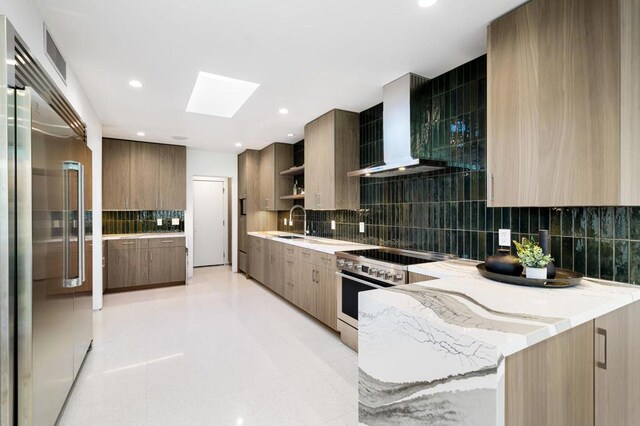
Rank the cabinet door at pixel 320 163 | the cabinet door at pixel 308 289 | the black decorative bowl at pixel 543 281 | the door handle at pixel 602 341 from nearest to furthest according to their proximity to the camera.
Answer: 1. the door handle at pixel 602 341
2. the black decorative bowl at pixel 543 281
3. the cabinet door at pixel 308 289
4. the cabinet door at pixel 320 163

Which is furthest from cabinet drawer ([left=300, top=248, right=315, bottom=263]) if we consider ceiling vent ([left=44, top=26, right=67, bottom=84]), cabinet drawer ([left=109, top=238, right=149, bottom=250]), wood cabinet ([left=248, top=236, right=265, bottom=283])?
cabinet drawer ([left=109, top=238, right=149, bottom=250])

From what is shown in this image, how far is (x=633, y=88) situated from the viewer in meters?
1.39

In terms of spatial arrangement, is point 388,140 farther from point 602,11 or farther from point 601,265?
point 601,265

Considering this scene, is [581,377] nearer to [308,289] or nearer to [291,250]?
[308,289]

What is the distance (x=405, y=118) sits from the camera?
2752 mm

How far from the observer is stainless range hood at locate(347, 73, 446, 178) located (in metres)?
2.69

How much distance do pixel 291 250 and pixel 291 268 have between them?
9.7 inches

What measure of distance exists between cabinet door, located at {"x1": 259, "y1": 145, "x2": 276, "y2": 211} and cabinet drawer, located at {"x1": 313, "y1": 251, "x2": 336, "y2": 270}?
214cm

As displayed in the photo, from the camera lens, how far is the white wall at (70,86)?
1.63 m

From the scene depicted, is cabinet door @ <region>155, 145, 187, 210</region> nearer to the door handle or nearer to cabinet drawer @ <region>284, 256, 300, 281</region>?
cabinet drawer @ <region>284, 256, 300, 281</region>

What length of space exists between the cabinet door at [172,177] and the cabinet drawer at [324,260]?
336 cm

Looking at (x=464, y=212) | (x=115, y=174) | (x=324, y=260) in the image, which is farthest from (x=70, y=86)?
(x=464, y=212)

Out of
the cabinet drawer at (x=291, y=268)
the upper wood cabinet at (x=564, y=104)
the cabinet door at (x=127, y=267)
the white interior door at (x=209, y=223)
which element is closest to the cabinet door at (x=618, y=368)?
the upper wood cabinet at (x=564, y=104)

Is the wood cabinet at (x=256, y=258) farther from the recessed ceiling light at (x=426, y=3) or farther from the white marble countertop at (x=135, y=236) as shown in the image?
the recessed ceiling light at (x=426, y=3)
